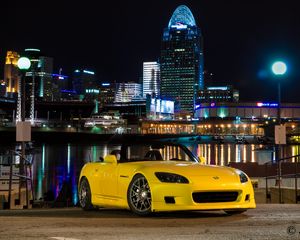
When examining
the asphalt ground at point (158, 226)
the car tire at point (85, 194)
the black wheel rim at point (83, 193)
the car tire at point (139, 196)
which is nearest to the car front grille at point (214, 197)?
the asphalt ground at point (158, 226)

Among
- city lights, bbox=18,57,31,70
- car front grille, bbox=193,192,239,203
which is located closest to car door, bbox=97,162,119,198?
car front grille, bbox=193,192,239,203

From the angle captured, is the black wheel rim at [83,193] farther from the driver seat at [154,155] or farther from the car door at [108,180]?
the driver seat at [154,155]

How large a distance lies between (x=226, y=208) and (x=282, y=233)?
1.69m

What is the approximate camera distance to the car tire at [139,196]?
891 cm

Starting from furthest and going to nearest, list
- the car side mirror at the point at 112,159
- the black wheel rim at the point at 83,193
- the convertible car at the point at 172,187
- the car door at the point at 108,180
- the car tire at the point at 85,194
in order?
1. the black wheel rim at the point at 83,193
2. the car tire at the point at 85,194
3. the car side mirror at the point at 112,159
4. the car door at the point at 108,180
5. the convertible car at the point at 172,187

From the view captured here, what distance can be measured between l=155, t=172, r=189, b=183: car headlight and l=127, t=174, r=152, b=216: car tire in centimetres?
27

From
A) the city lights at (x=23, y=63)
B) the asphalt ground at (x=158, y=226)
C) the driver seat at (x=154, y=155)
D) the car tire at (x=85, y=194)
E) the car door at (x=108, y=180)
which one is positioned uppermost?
the city lights at (x=23, y=63)

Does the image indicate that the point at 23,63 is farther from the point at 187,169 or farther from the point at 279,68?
the point at 187,169

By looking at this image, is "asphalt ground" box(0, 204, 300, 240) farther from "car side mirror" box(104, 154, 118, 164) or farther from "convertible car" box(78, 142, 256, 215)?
"car side mirror" box(104, 154, 118, 164)

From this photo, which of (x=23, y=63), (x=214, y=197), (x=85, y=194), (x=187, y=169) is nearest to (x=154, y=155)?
(x=187, y=169)

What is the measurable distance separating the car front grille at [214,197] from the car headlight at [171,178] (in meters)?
0.30

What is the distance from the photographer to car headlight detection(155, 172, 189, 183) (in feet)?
28.6

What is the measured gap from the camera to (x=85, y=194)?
36.1 ft

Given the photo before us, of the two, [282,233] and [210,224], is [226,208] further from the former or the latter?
[282,233]
